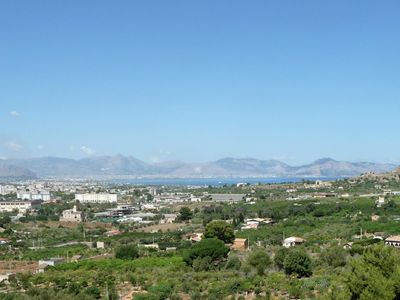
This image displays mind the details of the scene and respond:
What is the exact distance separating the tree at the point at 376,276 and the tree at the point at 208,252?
1469 cm

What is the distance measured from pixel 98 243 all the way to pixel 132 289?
2068 centimetres

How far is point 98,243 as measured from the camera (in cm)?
4531

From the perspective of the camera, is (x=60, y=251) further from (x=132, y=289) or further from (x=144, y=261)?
(x=132, y=289)

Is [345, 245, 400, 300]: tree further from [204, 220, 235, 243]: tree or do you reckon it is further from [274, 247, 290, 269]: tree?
[204, 220, 235, 243]: tree

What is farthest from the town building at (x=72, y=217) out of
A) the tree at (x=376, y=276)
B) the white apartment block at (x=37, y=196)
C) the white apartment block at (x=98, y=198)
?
the tree at (x=376, y=276)

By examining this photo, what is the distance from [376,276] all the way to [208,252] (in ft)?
52.5

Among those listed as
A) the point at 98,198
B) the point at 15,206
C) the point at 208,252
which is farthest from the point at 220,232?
the point at 98,198

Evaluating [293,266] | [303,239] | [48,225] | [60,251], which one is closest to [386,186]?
[48,225]

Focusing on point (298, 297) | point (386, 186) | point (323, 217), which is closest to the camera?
point (298, 297)

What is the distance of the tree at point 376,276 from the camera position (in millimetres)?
14898

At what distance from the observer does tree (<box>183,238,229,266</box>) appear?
3059cm

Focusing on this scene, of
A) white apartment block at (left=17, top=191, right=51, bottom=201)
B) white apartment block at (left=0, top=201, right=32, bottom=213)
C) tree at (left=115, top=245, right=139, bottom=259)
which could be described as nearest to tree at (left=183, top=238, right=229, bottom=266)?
tree at (left=115, top=245, right=139, bottom=259)

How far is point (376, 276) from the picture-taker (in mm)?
15289

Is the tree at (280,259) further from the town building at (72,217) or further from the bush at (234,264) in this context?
the town building at (72,217)
